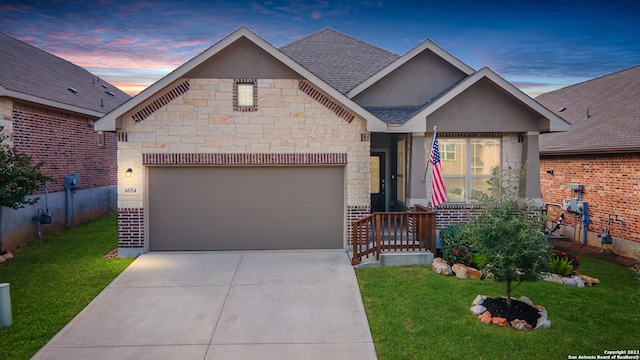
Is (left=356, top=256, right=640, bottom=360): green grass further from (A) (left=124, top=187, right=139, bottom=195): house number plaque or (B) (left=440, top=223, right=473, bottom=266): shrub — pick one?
(A) (left=124, top=187, right=139, bottom=195): house number plaque

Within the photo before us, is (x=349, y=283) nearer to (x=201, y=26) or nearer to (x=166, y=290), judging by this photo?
(x=166, y=290)

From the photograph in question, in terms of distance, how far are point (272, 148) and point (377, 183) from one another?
4.24m

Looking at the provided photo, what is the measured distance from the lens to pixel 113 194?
725 inches

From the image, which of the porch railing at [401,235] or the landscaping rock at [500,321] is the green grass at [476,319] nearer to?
the landscaping rock at [500,321]

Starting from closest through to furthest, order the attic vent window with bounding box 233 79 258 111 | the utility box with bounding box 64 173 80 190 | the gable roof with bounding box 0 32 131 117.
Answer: the attic vent window with bounding box 233 79 258 111, the gable roof with bounding box 0 32 131 117, the utility box with bounding box 64 173 80 190

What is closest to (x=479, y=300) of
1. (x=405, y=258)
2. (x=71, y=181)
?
(x=405, y=258)

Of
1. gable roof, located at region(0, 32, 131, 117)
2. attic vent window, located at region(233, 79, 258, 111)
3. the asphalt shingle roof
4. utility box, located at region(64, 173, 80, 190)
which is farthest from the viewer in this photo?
utility box, located at region(64, 173, 80, 190)

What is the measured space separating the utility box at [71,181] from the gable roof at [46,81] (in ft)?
7.81

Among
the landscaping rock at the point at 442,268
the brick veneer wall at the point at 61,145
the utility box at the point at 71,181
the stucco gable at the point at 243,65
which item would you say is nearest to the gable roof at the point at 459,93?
the stucco gable at the point at 243,65

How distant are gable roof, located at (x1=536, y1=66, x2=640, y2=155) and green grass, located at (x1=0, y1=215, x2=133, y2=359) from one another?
45.4 ft

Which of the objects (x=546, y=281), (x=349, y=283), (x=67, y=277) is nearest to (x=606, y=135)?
(x=546, y=281)

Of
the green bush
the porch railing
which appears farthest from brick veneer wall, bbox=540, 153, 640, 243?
the porch railing

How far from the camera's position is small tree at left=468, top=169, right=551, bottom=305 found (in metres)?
6.24

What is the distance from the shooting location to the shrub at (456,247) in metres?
9.10
